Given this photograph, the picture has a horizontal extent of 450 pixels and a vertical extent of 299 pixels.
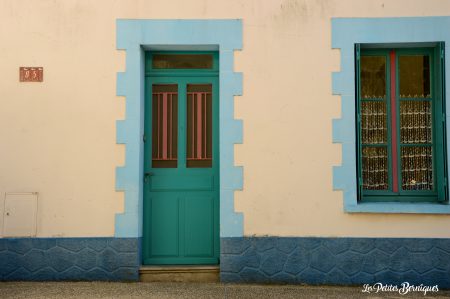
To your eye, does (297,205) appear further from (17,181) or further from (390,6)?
(17,181)

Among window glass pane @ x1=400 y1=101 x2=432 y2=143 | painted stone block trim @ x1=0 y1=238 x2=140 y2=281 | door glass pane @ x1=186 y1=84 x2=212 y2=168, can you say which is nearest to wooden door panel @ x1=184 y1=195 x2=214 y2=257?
door glass pane @ x1=186 y1=84 x2=212 y2=168

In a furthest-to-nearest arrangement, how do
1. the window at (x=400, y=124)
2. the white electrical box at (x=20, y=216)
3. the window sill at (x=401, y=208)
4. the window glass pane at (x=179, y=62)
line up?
1. the window glass pane at (x=179, y=62)
2. the window at (x=400, y=124)
3. the white electrical box at (x=20, y=216)
4. the window sill at (x=401, y=208)

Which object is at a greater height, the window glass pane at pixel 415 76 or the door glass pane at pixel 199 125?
the window glass pane at pixel 415 76

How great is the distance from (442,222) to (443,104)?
1307 mm

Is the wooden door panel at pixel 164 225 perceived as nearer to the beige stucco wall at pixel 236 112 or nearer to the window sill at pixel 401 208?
the beige stucco wall at pixel 236 112

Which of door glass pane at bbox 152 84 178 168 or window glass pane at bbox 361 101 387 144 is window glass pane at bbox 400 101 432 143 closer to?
window glass pane at bbox 361 101 387 144

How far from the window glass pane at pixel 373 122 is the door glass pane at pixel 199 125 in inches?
70.1

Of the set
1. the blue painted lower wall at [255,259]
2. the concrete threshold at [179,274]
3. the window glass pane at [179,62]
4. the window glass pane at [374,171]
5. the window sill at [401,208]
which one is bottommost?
the concrete threshold at [179,274]

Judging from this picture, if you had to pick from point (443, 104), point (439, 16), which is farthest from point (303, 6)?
point (443, 104)

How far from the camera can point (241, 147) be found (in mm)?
5797

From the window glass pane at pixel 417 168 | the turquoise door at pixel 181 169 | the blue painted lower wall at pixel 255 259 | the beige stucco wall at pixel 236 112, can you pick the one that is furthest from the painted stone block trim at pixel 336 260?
the window glass pane at pixel 417 168

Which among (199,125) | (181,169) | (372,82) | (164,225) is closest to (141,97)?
(199,125)

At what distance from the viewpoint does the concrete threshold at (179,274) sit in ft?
19.1

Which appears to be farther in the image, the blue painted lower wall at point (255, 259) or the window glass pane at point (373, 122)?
the window glass pane at point (373, 122)
